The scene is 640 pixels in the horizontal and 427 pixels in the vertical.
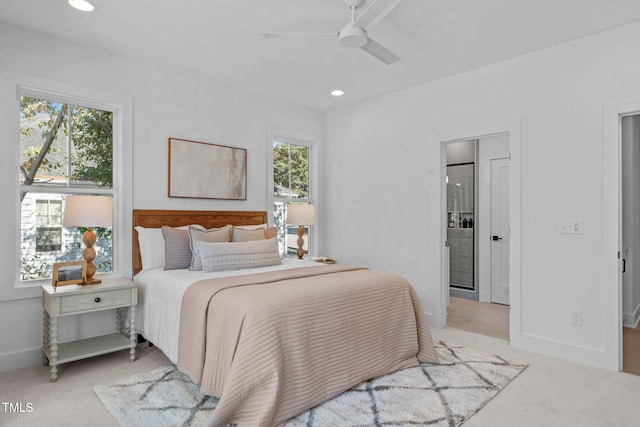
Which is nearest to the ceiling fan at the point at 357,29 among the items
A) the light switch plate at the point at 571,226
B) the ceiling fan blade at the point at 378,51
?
the ceiling fan blade at the point at 378,51

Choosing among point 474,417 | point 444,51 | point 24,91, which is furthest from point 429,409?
point 24,91

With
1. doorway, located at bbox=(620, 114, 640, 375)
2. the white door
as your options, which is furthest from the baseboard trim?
doorway, located at bbox=(620, 114, 640, 375)

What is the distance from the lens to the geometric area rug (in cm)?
210

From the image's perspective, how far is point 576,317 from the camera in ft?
9.98

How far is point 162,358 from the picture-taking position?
118 inches

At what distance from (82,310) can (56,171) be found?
1.22m

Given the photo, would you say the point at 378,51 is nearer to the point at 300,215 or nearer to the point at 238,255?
the point at 238,255

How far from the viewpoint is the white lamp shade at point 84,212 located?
2.75 meters

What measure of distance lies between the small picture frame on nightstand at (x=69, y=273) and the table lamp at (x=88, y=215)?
4cm

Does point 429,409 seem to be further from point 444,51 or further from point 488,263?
point 488,263

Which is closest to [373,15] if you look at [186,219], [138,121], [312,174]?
[138,121]

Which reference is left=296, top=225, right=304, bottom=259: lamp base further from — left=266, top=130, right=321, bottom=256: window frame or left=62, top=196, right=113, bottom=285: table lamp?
left=62, top=196, right=113, bottom=285: table lamp

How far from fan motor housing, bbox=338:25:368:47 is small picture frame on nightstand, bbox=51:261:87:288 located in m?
2.53

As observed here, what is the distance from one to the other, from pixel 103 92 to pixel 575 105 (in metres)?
3.97
